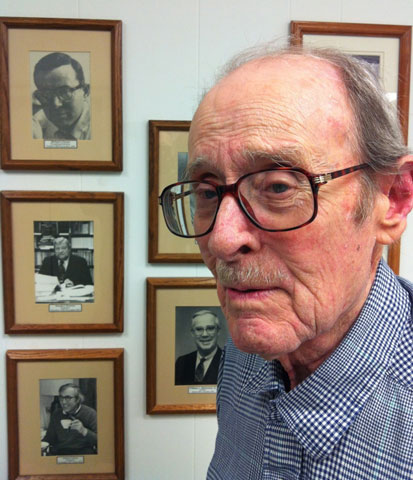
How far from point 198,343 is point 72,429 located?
0.43 metres

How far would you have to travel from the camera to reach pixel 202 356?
1111 mm

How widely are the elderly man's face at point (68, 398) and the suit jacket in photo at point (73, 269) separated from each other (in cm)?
Result: 31

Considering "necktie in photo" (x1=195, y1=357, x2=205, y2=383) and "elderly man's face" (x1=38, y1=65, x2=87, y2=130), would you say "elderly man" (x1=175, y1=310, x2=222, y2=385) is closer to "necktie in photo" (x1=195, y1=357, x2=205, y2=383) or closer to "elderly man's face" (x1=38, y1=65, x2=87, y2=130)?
"necktie in photo" (x1=195, y1=357, x2=205, y2=383)

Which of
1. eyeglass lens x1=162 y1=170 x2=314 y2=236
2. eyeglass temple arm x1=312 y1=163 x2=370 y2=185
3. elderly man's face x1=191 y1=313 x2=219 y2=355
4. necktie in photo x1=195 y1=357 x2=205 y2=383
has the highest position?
eyeglass temple arm x1=312 y1=163 x2=370 y2=185

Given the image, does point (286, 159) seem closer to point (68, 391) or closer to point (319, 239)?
point (319, 239)

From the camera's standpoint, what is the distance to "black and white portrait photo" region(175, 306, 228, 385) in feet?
3.59

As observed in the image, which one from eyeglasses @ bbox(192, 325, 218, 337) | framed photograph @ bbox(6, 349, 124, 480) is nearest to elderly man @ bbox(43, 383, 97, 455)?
framed photograph @ bbox(6, 349, 124, 480)

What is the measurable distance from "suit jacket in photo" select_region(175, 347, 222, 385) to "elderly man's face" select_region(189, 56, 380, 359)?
628 mm

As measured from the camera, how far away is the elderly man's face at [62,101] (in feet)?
3.30

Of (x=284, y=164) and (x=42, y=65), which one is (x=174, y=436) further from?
(x=42, y=65)

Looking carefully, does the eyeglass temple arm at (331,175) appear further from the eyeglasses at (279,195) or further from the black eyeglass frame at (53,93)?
the black eyeglass frame at (53,93)

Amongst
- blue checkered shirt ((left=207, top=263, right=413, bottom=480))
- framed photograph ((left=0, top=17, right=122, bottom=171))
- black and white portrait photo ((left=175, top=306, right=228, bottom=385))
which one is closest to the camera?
blue checkered shirt ((left=207, top=263, right=413, bottom=480))

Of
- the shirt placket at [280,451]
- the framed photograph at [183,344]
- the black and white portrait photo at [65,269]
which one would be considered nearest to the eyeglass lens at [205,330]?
the framed photograph at [183,344]

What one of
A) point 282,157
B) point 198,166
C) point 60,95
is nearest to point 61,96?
point 60,95
